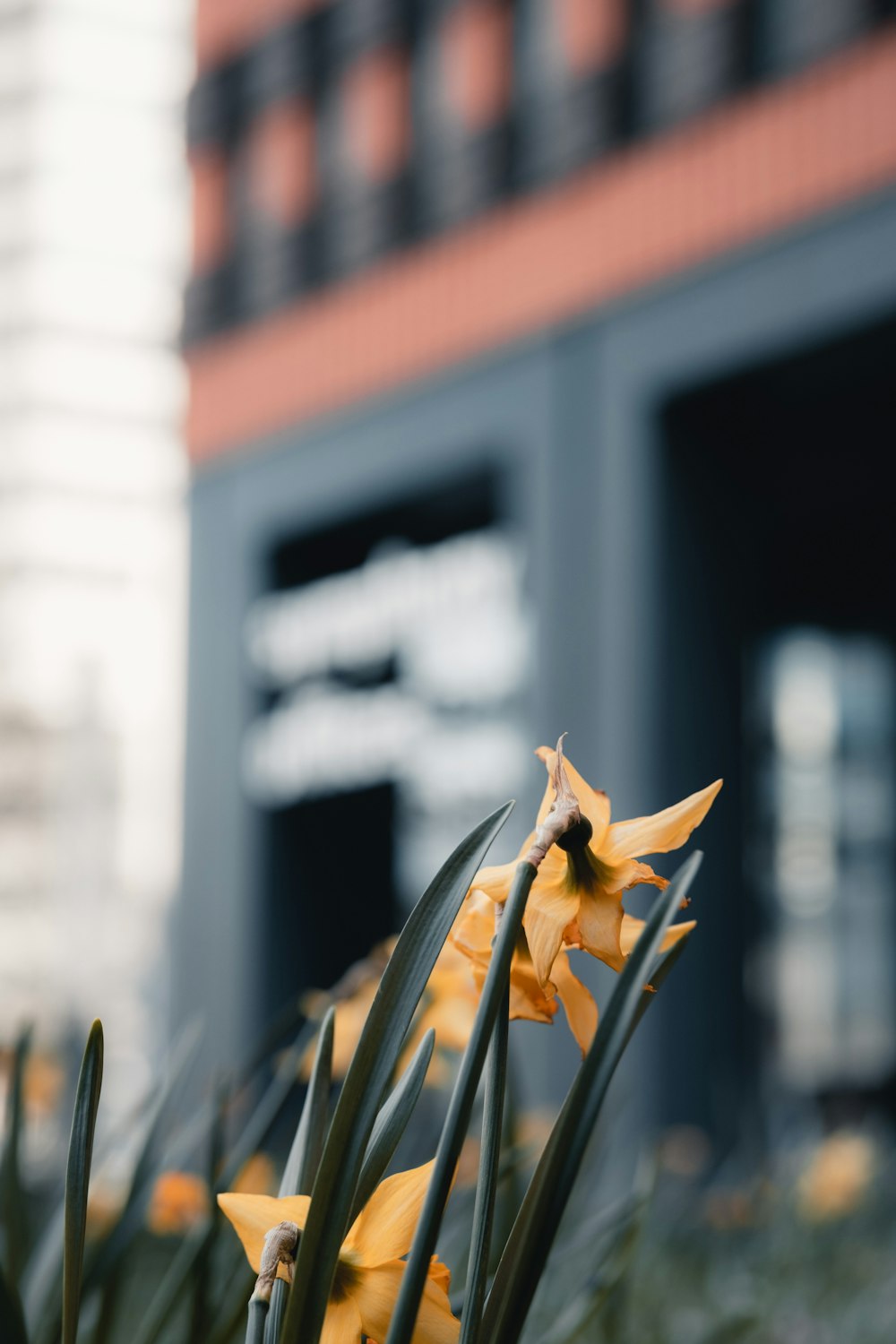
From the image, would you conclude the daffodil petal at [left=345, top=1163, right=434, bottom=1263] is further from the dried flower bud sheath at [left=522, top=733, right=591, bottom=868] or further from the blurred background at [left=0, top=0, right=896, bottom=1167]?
the blurred background at [left=0, top=0, right=896, bottom=1167]

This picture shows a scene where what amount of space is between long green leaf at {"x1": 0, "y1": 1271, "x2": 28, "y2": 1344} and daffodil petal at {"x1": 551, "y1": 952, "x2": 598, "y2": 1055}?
221 millimetres

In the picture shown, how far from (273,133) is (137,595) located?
43.9 metres

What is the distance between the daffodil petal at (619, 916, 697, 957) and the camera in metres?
0.50

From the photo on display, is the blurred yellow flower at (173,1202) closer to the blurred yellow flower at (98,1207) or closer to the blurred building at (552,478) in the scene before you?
the blurred yellow flower at (98,1207)

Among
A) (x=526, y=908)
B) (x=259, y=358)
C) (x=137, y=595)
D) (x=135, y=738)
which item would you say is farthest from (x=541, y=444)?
(x=137, y=595)

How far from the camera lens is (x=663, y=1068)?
15.9ft

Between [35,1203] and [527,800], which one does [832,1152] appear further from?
[527,800]

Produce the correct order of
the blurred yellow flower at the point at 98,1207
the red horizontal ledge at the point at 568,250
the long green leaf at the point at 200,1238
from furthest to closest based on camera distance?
1. the red horizontal ledge at the point at 568,250
2. the blurred yellow flower at the point at 98,1207
3. the long green leaf at the point at 200,1238

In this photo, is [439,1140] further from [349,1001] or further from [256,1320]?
[349,1001]

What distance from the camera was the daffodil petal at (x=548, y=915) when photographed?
514mm

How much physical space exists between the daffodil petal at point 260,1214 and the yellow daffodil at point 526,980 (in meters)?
0.11

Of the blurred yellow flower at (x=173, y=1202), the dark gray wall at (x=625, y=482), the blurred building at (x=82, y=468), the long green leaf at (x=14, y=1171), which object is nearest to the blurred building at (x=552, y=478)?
the dark gray wall at (x=625, y=482)

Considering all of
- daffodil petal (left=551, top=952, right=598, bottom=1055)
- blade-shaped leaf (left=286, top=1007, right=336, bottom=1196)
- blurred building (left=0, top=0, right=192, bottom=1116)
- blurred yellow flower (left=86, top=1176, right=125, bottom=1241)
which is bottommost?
blurred yellow flower (left=86, top=1176, right=125, bottom=1241)

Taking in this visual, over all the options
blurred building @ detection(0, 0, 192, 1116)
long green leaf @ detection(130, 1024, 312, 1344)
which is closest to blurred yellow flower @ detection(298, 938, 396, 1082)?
long green leaf @ detection(130, 1024, 312, 1344)
